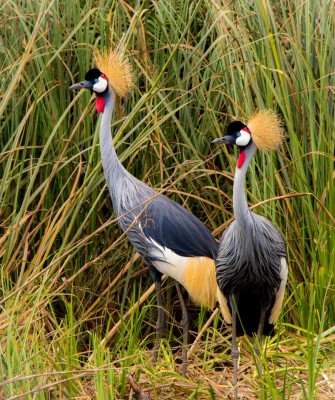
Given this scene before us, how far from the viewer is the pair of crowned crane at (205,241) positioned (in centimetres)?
412

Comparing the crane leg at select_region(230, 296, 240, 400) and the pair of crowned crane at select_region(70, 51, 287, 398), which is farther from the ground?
the pair of crowned crane at select_region(70, 51, 287, 398)

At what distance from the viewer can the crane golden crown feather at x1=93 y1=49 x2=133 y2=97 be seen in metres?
4.58

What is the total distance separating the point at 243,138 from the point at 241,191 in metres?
0.23

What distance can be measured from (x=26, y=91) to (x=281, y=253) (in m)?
1.35

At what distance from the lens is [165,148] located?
4746 millimetres

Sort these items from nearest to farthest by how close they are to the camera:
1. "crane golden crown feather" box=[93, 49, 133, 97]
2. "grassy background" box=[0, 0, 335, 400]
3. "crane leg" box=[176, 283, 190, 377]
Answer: "crane leg" box=[176, 283, 190, 377], "grassy background" box=[0, 0, 335, 400], "crane golden crown feather" box=[93, 49, 133, 97]

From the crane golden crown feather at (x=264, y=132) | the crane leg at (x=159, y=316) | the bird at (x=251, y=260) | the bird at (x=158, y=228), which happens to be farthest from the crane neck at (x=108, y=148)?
the crane golden crown feather at (x=264, y=132)

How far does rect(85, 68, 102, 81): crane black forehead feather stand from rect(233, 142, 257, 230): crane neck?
0.88 meters

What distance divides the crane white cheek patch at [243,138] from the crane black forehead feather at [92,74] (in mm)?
845

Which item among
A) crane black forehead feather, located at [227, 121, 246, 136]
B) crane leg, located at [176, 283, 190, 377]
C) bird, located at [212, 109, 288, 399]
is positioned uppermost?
crane black forehead feather, located at [227, 121, 246, 136]

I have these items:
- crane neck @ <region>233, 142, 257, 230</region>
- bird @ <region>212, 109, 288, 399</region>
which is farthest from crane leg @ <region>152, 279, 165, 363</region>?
crane neck @ <region>233, 142, 257, 230</region>

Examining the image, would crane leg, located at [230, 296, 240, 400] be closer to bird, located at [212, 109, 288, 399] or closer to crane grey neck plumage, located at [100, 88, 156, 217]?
bird, located at [212, 109, 288, 399]

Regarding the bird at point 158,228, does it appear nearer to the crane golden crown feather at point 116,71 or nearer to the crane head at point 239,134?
the crane golden crown feather at point 116,71

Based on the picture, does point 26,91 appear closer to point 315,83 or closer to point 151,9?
point 151,9
